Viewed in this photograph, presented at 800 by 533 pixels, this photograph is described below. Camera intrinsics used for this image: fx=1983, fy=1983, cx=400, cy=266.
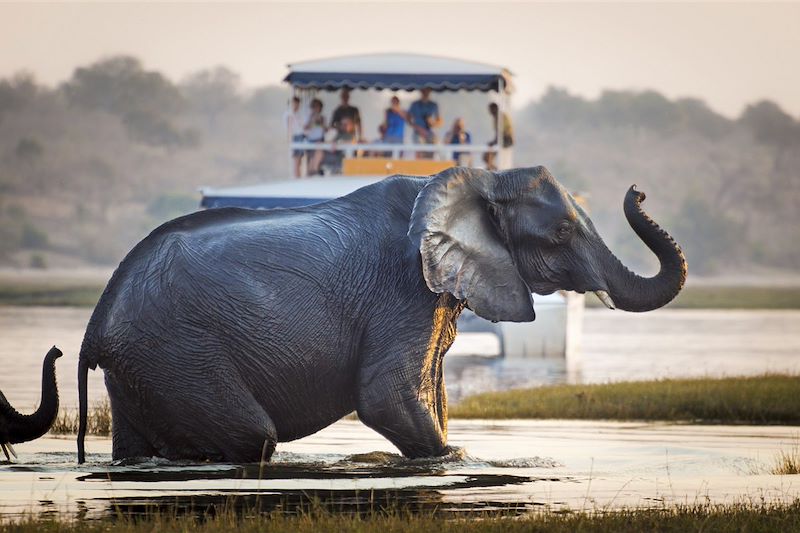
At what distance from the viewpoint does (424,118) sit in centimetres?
3666

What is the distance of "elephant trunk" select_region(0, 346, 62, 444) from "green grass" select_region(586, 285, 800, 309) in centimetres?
7974

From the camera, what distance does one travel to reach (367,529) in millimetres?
11305

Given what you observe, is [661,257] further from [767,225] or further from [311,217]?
[767,225]

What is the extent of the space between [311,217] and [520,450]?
320 centimetres

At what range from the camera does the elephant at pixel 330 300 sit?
14.0m

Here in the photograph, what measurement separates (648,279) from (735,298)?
96.7 meters

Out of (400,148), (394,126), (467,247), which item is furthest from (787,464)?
(394,126)

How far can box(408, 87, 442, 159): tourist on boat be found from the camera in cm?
3644

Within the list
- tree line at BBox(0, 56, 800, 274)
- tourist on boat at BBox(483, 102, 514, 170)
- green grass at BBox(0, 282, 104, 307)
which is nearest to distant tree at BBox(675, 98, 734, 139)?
tree line at BBox(0, 56, 800, 274)

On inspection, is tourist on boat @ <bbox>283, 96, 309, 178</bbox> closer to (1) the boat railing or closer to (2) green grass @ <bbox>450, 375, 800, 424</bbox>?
(1) the boat railing

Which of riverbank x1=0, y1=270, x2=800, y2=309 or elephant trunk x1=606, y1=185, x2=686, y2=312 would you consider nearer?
elephant trunk x1=606, y1=185, x2=686, y2=312

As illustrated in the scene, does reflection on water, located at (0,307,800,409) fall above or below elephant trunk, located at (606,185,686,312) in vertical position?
below

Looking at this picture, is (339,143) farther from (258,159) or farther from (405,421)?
(258,159)

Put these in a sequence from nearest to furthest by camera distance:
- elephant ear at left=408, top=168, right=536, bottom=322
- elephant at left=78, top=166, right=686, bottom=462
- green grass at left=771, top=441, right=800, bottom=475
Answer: elephant at left=78, top=166, right=686, bottom=462
elephant ear at left=408, top=168, right=536, bottom=322
green grass at left=771, top=441, right=800, bottom=475
